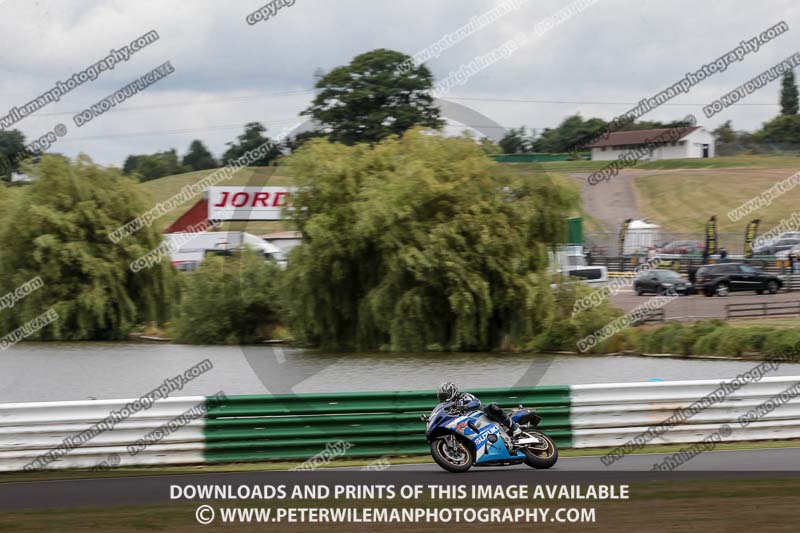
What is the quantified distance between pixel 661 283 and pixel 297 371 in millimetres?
20357

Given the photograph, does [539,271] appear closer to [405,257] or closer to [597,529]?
[405,257]

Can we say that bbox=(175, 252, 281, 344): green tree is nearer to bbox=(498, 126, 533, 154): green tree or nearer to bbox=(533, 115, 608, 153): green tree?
bbox=(498, 126, 533, 154): green tree

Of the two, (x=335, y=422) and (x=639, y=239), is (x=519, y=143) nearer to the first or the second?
(x=639, y=239)

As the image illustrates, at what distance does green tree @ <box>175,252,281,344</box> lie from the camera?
4012 centimetres

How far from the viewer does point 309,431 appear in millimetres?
12883

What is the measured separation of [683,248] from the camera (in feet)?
177

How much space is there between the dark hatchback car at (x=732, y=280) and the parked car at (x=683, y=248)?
7.59 metres

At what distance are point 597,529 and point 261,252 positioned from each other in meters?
34.8

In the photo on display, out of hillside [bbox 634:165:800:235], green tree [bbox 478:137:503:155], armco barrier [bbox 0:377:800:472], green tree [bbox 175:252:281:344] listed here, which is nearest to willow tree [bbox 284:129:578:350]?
green tree [bbox 478:137:503:155]

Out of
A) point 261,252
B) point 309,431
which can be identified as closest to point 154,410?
point 309,431

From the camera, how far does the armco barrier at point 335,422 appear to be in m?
12.3

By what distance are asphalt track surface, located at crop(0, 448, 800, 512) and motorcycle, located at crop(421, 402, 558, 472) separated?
158 mm

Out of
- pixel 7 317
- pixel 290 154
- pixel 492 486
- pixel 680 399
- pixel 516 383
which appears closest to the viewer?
pixel 492 486

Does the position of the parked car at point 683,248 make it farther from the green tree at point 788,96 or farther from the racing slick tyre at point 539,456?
the green tree at point 788,96
